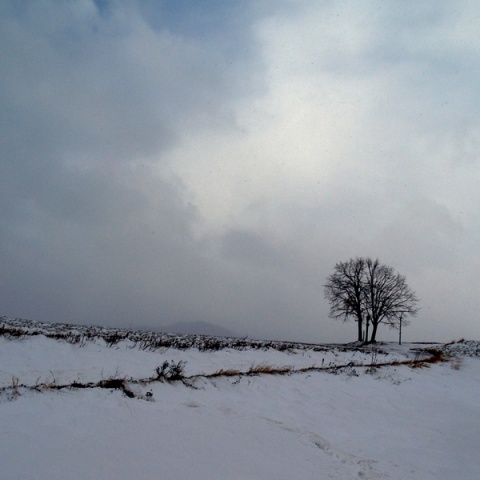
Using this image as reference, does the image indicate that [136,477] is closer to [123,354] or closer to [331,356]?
[123,354]

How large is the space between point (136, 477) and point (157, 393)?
9.90 feet

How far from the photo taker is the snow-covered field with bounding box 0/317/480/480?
3.52 m

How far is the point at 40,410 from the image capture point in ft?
14.6

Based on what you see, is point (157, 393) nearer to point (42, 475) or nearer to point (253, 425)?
point (253, 425)

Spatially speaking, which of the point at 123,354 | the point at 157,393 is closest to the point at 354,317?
the point at 123,354

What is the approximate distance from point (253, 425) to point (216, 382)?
8.04ft

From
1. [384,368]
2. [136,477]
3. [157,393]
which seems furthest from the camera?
[384,368]

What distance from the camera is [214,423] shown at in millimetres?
5047

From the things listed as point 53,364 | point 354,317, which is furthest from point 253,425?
point 354,317

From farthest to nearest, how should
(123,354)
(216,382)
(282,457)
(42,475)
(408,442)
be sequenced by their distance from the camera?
(123,354) → (216,382) → (408,442) → (282,457) → (42,475)

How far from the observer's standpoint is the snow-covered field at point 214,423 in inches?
139

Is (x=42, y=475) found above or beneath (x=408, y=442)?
above

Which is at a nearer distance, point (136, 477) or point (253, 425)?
point (136, 477)

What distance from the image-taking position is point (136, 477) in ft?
10.5
